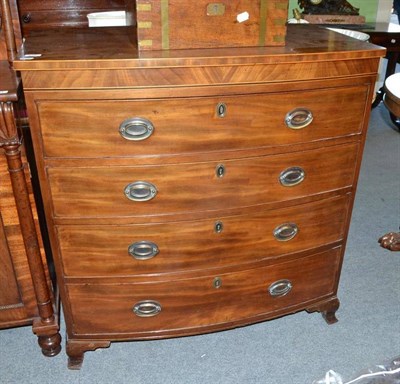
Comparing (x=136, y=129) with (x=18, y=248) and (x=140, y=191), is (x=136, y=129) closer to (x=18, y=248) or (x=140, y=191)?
(x=140, y=191)

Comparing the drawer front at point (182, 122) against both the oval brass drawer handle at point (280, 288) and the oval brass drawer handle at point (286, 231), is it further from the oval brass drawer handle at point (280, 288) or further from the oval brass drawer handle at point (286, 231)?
the oval brass drawer handle at point (280, 288)

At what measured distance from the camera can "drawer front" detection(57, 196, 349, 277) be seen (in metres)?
1.45

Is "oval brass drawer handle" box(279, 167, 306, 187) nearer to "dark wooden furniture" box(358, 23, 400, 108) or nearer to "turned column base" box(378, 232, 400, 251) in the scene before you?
Result: "turned column base" box(378, 232, 400, 251)

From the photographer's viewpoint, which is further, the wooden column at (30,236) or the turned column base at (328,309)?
the turned column base at (328,309)

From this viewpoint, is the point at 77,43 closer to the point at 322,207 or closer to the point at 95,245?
the point at 95,245

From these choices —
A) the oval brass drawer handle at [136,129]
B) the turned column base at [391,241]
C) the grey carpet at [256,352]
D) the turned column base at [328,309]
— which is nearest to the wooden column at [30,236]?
the grey carpet at [256,352]

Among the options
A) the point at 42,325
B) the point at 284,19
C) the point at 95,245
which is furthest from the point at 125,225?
the point at 284,19

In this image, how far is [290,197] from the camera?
1.53m

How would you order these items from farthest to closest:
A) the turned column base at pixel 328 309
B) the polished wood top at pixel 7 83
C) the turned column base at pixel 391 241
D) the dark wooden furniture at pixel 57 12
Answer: the dark wooden furniture at pixel 57 12, the turned column base at pixel 391 241, the turned column base at pixel 328 309, the polished wood top at pixel 7 83

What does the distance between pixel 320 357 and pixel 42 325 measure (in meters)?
1.02

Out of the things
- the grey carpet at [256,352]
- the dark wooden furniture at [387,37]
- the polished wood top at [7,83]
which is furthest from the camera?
the dark wooden furniture at [387,37]

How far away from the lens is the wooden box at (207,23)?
1270mm

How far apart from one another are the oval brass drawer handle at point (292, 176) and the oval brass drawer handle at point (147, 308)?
22.8 inches

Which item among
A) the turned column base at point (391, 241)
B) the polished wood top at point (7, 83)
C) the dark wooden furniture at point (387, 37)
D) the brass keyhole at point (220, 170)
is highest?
the polished wood top at point (7, 83)
